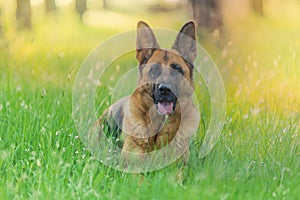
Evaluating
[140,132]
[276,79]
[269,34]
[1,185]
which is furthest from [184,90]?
[269,34]

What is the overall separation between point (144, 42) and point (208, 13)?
487 centimetres

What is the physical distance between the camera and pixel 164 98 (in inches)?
200

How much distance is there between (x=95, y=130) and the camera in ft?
17.9

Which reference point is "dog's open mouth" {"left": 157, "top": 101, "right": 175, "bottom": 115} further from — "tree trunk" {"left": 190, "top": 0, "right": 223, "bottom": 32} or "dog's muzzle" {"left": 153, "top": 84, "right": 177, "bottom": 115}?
"tree trunk" {"left": 190, "top": 0, "right": 223, "bottom": 32}

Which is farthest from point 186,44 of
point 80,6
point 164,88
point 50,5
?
point 80,6

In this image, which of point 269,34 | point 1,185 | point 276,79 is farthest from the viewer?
point 269,34

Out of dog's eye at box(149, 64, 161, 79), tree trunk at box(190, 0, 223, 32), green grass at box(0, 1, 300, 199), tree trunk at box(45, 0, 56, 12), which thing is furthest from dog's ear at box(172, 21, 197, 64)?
tree trunk at box(45, 0, 56, 12)

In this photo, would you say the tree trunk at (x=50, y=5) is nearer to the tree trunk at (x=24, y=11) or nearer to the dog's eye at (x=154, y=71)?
the tree trunk at (x=24, y=11)

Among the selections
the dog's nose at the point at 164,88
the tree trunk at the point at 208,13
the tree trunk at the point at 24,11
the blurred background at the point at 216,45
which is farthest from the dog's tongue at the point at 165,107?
the tree trunk at the point at 24,11

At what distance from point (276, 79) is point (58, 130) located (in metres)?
2.79

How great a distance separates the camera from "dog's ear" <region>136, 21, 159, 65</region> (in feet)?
16.9

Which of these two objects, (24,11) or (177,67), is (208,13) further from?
(24,11)

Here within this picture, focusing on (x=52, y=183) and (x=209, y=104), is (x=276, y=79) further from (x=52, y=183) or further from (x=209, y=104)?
(x=52, y=183)

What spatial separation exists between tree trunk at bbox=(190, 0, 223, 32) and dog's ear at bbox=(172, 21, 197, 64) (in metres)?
4.66
